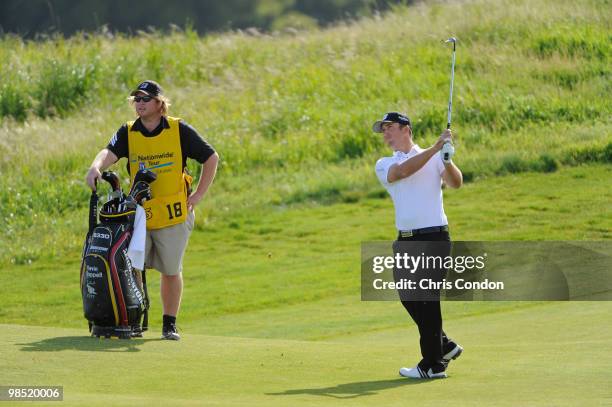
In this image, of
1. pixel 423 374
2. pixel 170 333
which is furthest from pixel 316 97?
pixel 423 374

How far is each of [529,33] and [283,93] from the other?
6080mm

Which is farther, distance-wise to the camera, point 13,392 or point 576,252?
point 576,252

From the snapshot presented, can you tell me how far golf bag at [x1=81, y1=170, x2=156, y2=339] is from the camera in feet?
33.4

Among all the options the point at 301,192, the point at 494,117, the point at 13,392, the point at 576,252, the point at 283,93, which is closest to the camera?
the point at 13,392

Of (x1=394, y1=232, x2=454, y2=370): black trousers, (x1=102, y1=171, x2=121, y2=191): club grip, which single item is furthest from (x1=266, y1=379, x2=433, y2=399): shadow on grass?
(x1=102, y1=171, x2=121, y2=191): club grip

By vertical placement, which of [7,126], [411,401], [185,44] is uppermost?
[185,44]

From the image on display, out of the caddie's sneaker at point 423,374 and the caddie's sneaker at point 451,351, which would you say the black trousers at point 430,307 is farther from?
the caddie's sneaker at point 451,351

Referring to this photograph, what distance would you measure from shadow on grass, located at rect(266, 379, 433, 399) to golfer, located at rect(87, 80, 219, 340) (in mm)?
2035

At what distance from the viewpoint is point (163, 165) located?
10578 millimetres

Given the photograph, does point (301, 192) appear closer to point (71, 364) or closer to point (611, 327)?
point (611, 327)

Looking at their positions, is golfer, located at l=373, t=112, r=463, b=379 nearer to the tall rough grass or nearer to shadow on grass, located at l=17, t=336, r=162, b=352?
shadow on grass, located at l=17, t=336, r=162, b=352

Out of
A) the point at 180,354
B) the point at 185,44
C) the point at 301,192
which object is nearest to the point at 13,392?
the point at 180,354

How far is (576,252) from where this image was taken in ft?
63.0

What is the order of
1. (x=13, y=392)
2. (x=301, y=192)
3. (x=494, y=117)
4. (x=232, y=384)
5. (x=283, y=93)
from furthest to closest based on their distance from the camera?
1. (x=283, y=93)
2. (x=494, y=117)
3. (x=301, y=192)
4. (x=232, y=384)
5. (x=13, y=392)
